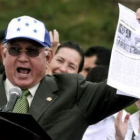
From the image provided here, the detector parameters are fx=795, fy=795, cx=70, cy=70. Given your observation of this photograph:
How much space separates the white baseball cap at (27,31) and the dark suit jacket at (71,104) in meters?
0.30

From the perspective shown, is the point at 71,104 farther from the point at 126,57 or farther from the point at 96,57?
the point at 96,57

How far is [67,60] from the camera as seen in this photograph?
23.6 ft

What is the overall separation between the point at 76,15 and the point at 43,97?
396 inches

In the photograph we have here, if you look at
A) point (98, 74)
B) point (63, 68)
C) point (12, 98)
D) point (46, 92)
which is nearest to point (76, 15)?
point (98, 74)

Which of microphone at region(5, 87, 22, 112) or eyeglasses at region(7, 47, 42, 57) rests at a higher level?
eyeglasses at region(7, 47, 42, 57)

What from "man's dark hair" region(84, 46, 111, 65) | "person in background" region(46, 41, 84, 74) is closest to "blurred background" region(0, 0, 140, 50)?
"man's dark hair" region(84, 46, 111, 65)

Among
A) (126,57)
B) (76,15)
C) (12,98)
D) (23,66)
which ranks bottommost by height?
(76,15)

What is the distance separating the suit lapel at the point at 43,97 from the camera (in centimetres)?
524

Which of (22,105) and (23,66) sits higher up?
(23,66)

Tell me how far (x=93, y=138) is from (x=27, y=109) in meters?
1.26

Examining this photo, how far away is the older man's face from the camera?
528cm

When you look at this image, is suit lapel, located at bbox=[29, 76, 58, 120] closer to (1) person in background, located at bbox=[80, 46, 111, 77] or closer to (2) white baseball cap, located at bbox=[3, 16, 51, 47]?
(2) white baseball cap, located at bbox=[3, 16, 51, 47]

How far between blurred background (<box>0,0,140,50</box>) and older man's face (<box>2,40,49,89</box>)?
29.1ft

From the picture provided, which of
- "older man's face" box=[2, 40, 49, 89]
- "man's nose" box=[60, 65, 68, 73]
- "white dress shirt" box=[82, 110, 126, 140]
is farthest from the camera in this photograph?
"man's nose" box=[60, 65, 68, 73]
